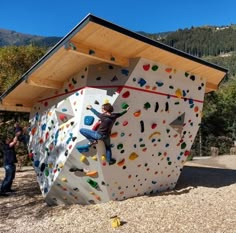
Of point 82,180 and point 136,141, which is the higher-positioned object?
point 136,141

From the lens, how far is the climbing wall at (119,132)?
8258 millimetres

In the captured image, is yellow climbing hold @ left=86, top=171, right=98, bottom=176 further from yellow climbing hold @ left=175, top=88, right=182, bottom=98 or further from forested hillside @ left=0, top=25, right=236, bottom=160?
forested hillside @ left=0, top=25, right=236, bottom=160

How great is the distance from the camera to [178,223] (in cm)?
727

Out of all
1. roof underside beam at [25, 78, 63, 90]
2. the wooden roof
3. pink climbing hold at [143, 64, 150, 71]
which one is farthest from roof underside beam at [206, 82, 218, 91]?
roof underside beam at [25, 78, 63, 90]

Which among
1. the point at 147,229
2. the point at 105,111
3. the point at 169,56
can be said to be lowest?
the point at 147,229

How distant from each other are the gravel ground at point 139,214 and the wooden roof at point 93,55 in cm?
318

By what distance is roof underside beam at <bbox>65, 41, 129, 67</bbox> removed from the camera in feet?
23.4

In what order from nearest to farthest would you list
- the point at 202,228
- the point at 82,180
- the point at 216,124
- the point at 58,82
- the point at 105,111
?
the point at 202,228 < the point at 105,111 < the point at 82,180 < the point at 58,82 < the point at 216,124

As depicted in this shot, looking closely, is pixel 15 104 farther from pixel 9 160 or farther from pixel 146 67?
pixel 146 67

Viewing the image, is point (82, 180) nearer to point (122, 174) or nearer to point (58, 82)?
point (122, 174)

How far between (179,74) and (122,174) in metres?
3.07

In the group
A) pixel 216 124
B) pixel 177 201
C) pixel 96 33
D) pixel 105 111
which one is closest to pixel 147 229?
pixel 177 201

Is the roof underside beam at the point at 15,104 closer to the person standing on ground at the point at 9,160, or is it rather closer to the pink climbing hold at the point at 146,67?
the person standing on ground at the point at 9,160

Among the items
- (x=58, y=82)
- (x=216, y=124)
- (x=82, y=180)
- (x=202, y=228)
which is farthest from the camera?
(x=216, y=124)
